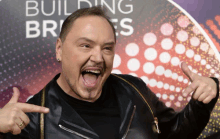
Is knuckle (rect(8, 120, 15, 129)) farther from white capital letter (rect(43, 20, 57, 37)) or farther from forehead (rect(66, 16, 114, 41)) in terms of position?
white capital letter (rect(43, 20, 57, 37))

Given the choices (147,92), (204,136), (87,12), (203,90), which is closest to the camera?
(203,90)

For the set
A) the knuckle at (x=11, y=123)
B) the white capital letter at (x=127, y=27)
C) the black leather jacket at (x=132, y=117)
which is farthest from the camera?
the white capital letter at (x=127, y=27)

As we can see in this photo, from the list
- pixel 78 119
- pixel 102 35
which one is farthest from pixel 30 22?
pixel 78 119

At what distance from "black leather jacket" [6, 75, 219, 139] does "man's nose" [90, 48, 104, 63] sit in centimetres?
23

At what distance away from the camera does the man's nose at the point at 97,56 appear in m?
1.09

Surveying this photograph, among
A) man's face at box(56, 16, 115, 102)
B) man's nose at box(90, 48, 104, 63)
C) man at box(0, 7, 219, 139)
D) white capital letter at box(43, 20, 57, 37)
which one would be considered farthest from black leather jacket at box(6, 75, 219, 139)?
white capital letter at box(43, 20, 57, 37)

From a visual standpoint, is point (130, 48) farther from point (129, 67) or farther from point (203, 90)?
point (203, 90)

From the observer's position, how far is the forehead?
1.10 metres

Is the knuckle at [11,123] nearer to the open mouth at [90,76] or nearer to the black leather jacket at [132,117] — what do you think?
the black leather jacket at [132,117]

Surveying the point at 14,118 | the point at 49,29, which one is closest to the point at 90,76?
the point at 14,118

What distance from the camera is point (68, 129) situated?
1040 mm

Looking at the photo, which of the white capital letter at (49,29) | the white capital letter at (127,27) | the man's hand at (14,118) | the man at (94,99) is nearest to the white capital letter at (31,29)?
the white capital letter at (49,29)

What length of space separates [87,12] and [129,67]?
0.52 metres

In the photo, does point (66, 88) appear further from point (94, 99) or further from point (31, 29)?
point (31, 29)
